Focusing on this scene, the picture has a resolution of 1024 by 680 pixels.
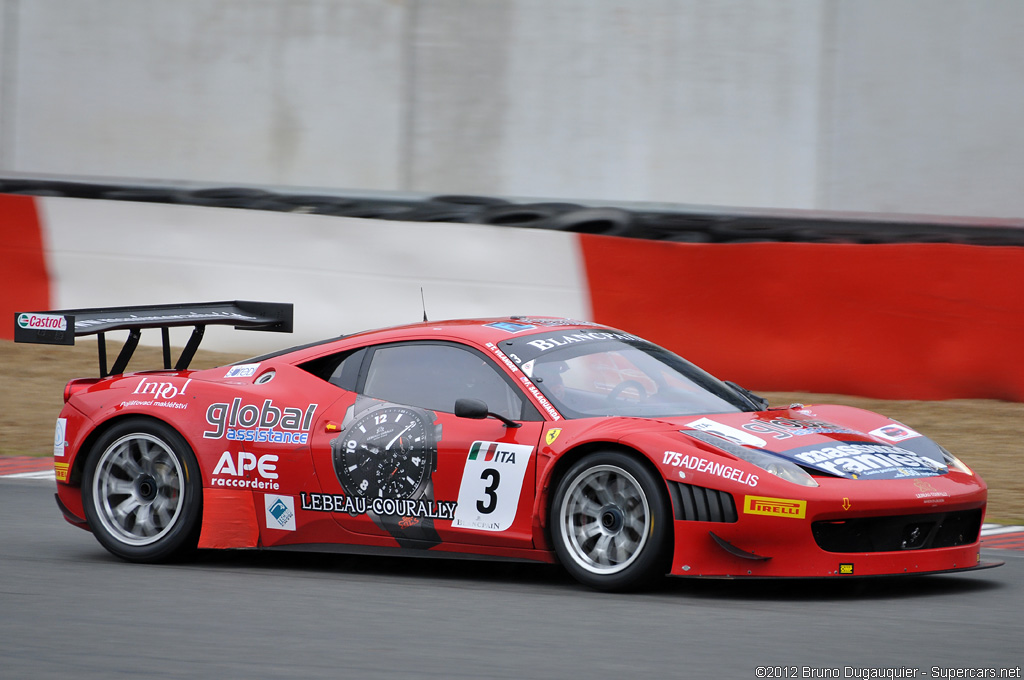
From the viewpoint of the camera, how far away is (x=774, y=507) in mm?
5531

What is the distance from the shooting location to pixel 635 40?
50.9 ft

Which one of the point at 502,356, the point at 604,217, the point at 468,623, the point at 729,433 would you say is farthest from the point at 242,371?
the point at 604,217

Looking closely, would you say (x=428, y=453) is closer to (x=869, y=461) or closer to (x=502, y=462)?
(x=502, y=462)

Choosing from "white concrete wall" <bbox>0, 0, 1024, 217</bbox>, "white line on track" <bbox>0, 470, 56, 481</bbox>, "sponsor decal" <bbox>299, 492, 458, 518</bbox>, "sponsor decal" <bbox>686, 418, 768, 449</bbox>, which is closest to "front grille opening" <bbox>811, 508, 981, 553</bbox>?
"sponsor decal" <bbox>686, 418, 768, 449</bbox>

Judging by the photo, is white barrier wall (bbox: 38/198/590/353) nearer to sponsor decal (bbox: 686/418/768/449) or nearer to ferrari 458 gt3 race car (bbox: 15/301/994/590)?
ferrari 458 gt3 race car (bbox: 15/301/994/590)

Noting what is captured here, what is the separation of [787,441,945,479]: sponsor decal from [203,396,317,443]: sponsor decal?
2286 mm

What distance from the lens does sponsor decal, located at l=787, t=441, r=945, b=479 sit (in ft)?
18.9

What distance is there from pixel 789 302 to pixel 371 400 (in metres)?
5.32

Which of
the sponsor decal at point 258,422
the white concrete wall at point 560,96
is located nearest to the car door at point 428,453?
the sponsor decal at point 258,422

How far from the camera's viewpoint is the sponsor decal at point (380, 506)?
626cm

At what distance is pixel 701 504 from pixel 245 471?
2284 millimetres

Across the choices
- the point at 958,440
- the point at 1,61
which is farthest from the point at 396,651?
the point at 1,61

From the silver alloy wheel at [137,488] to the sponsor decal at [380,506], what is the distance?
77 cm

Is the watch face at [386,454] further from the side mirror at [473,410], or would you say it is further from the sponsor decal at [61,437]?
the sponsor decal at [61,437]
